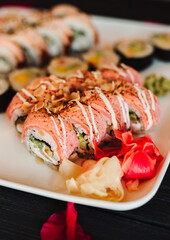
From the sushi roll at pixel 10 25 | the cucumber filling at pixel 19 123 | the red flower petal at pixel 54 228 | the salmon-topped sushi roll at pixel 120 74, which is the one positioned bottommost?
the red flower petal at pixel 54 228

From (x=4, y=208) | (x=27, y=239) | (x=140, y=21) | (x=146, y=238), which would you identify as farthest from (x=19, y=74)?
(x=140, y=21)

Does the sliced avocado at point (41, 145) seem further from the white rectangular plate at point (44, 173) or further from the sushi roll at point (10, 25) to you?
the sushi roll at point (10, 25)

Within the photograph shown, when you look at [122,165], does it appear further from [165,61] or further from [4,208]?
[165,61]

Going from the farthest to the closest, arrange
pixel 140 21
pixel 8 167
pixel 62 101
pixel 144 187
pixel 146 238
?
pixel 140 21, pixel 62 101, pixel 8 167, pixel 144 187, pixel 146 238

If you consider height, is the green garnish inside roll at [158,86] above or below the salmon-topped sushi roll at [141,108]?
below

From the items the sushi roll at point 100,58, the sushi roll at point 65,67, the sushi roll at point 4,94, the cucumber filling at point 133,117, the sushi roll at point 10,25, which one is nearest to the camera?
the cucumber filling at point 133,117

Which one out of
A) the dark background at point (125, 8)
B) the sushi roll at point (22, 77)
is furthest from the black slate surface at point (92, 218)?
the dark background at point (125, 8)

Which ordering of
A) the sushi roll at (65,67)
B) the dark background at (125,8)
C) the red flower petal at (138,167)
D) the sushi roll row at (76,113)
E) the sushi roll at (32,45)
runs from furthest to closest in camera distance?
the dark background at (125,8)
the sushi roll at (32,45)
the sushi roll at (65,67)
the sushi roll row at (76,113)
the red flower petal at (138,167)
